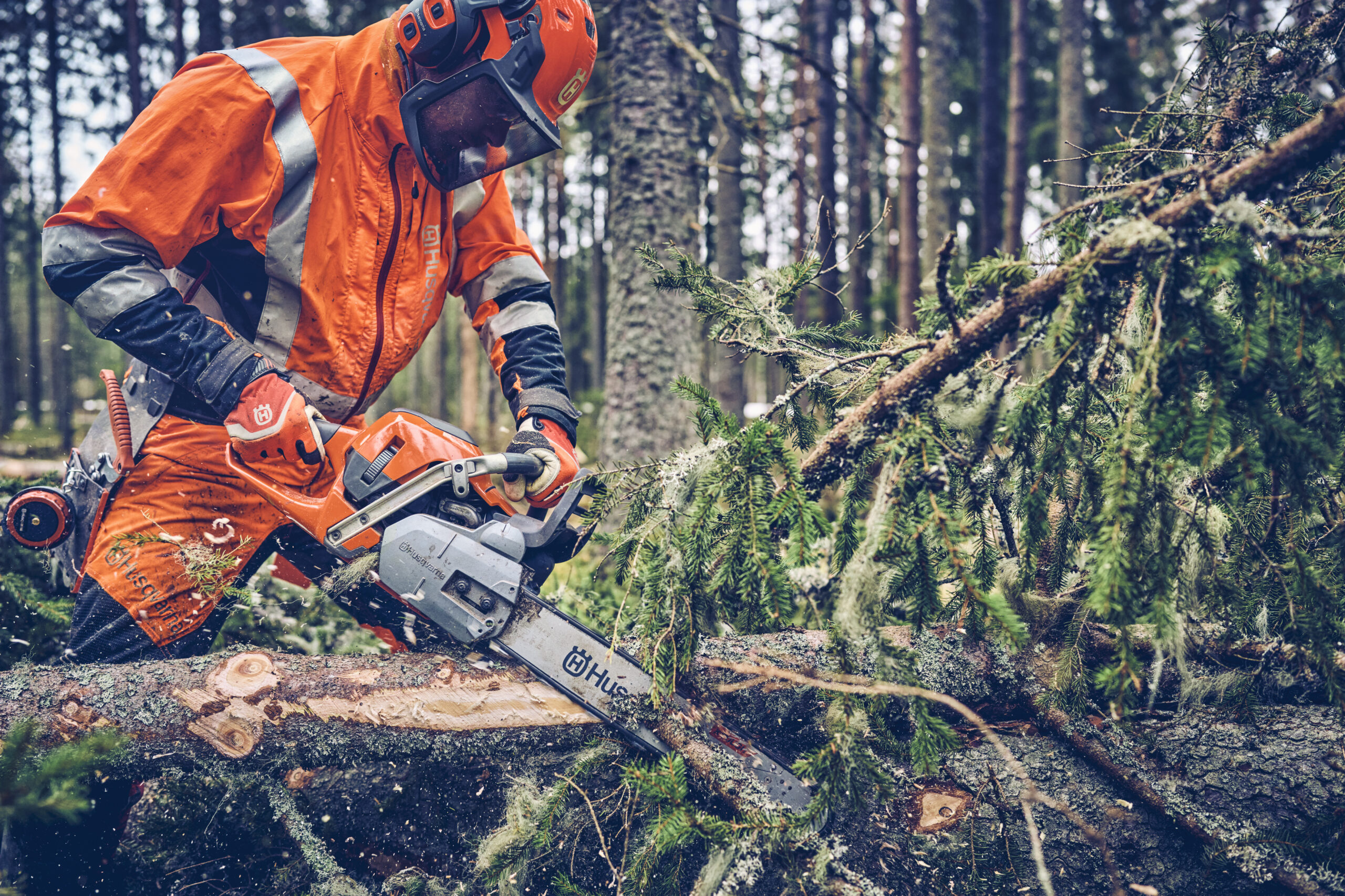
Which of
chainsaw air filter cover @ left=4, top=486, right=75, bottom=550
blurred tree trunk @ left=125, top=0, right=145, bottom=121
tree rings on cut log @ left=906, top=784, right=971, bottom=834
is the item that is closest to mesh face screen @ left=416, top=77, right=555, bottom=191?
chainsaw air filter cover @ left=4, top=486, right=75, bottom=550

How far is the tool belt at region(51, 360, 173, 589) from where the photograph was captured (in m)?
2.22

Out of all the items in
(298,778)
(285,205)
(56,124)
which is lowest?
(298,778)

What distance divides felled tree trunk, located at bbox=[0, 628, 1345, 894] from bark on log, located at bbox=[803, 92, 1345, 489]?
2.16 feet

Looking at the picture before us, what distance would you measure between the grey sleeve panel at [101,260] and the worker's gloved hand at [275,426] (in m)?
0.40

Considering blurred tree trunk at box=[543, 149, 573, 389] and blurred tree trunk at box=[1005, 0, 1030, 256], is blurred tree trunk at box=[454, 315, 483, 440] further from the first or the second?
blurred tree trunk at box=[1005, 0, 1030, 256]

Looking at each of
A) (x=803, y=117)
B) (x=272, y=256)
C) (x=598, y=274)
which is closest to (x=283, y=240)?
(x=272, y=256)

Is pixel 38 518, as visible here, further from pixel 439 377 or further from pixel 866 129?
pixel 439 377

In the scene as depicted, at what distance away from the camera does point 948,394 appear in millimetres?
1772

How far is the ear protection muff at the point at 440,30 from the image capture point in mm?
2107

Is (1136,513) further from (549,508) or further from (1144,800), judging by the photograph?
(549,508)

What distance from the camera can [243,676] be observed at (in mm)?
1980

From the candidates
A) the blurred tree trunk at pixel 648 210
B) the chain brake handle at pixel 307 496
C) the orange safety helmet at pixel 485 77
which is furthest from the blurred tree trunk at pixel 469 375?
the chain brake handle at pixel 307 496

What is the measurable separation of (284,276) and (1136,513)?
2.41 m

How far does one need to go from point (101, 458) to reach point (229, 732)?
3.31 feet
